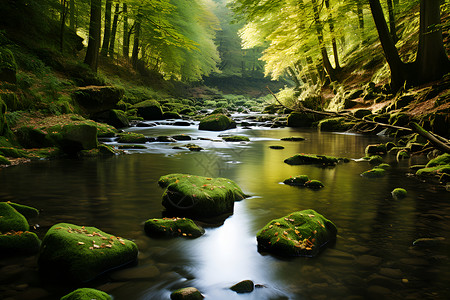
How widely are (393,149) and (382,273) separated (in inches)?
311

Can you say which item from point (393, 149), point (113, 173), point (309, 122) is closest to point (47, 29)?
point (113, 173)

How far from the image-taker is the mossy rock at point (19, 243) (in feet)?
11.1

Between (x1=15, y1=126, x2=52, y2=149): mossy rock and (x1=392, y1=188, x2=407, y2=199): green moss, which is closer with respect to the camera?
(x1=392, y1=188, x2=407, y2=199): green moss

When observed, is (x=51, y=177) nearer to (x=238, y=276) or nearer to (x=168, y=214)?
(x=168, y=214)

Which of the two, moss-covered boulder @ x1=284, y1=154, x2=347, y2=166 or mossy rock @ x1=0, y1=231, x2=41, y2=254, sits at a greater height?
moss-covered boulder @ x1=284, y1=154, x2=347, y2=166

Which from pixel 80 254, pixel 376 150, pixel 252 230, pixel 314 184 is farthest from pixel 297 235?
pixel 376 150

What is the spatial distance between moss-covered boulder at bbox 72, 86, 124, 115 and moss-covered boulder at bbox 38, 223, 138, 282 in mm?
11048

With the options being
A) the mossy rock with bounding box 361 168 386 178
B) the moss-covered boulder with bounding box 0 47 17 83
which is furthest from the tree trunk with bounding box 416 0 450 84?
the moss-covered boulder with bounding box 0 47 17 83

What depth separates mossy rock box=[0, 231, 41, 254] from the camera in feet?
11.1

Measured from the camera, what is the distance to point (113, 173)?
288 inches

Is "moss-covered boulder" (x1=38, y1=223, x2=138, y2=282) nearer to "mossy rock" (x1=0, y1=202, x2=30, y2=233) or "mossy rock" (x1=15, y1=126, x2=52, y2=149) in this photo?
"mossy rock" (x1=0, y1=202, x2=30, y2=233)

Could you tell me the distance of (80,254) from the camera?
303 centimetres

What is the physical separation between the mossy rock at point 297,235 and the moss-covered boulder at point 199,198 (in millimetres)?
1025

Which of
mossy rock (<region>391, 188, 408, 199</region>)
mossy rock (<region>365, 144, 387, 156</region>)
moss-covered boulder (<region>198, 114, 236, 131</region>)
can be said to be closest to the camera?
mossy rock (<region>391, 188, 408, 199</region>)
